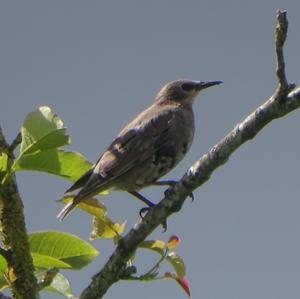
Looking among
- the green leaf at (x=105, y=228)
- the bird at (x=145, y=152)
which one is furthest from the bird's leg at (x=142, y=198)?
the green leaf at (x=105, y=228)

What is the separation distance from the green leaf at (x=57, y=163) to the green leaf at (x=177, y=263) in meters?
0.57

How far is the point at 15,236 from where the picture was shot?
2.57 metres

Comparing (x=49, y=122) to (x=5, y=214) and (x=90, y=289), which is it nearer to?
(x=5, y=214)

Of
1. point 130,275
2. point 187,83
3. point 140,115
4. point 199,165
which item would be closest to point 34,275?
point 130,275

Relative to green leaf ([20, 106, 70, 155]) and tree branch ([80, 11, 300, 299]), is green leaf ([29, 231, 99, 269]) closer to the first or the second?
tree branch ([80, 11, 300, 299])

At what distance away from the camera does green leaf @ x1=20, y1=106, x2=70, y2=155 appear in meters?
2.69

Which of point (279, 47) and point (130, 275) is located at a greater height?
point (279, 47)

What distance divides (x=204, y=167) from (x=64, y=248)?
667 millimetres

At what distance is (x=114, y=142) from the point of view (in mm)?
6191

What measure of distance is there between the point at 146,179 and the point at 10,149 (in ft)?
10.6

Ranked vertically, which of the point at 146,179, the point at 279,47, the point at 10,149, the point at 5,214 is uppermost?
the point at 279,47

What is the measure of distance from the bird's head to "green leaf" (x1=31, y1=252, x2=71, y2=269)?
16.3 ft

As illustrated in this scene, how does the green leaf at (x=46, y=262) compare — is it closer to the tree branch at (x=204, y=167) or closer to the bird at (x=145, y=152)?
the tree branch at (x=204, y=167)

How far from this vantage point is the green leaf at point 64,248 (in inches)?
114
